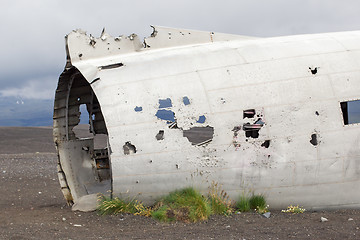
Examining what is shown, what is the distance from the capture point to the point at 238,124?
965 centimetres

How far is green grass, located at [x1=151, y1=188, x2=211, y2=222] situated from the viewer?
31.5 feet

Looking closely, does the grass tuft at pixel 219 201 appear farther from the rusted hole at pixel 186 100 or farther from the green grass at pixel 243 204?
the rusted hole at pixel 186 100

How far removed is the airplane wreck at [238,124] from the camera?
961 centimetres

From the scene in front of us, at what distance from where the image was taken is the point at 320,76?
33.4 feet

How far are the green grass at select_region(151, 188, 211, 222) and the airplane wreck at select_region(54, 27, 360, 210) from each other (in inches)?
7.1

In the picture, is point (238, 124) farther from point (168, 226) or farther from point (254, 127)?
point (168, 226)

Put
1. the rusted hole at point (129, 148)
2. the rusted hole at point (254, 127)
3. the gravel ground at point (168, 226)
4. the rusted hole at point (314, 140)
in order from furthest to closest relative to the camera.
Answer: the rusted hole at point (314, 140) → the rusted hole at point (254, 127) → the rusted hole at point (129, 148) → the gravel ground at point (168, 226)

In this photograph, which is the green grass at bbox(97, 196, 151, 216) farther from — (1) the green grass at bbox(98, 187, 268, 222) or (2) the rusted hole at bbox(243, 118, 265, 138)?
(2) the rusted hole at bbox(243, 118, 265, 138)

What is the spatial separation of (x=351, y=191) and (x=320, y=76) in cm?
270

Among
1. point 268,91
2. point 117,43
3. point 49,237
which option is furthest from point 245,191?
point 117,43

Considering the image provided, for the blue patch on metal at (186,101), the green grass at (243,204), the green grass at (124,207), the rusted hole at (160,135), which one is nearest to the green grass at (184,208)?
the green grass at (124,207)

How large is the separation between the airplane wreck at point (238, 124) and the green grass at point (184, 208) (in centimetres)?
18

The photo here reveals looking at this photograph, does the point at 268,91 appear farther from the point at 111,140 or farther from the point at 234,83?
the point at 111,140

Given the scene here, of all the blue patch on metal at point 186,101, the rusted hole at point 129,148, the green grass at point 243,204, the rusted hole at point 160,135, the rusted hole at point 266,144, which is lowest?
the green grass at point 243,204
